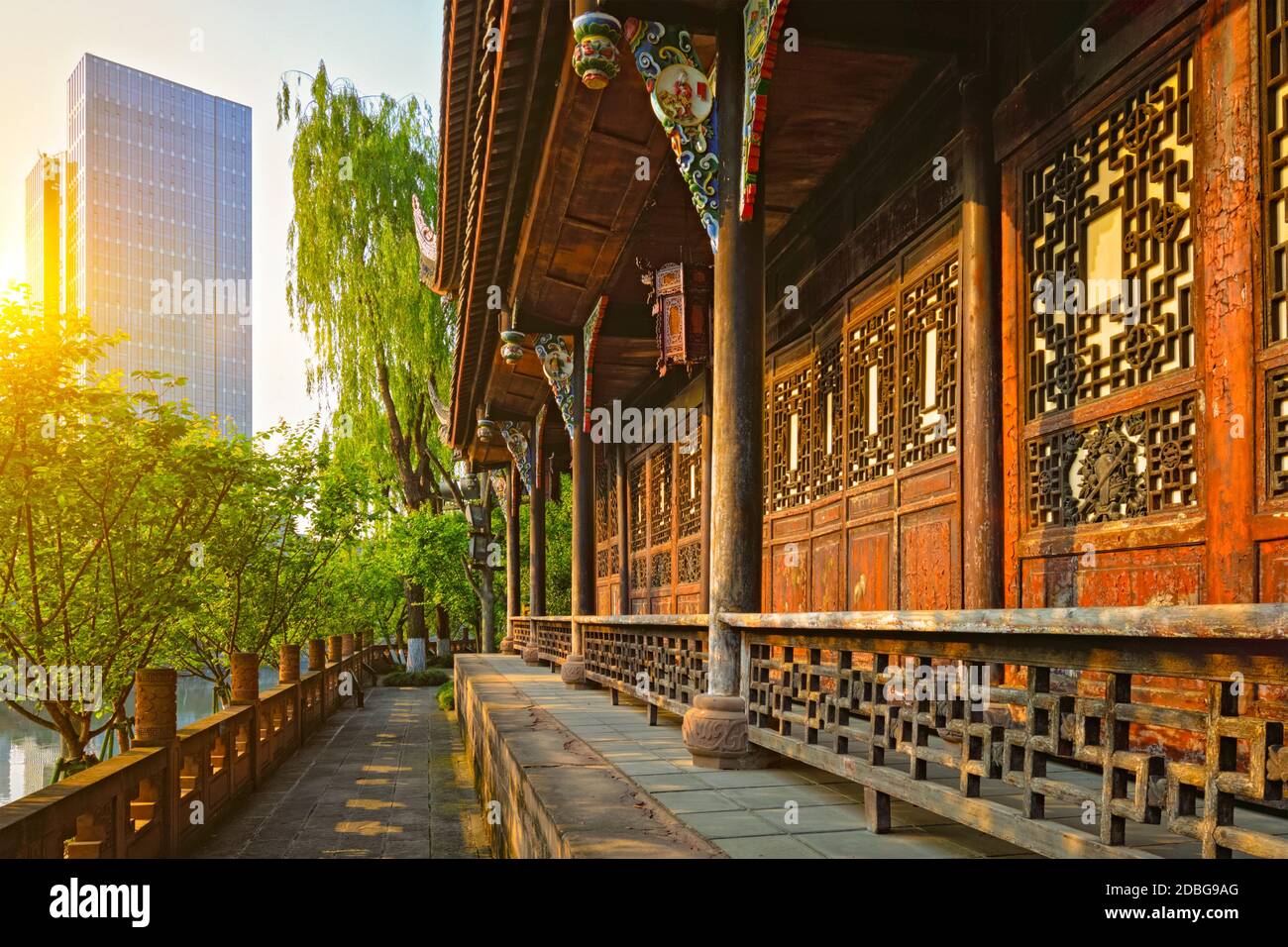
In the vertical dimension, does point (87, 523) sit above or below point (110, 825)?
above

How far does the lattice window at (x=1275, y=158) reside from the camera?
3.39m

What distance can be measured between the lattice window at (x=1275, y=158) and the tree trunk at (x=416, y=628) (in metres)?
23.2

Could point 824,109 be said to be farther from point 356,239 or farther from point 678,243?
point 356,239

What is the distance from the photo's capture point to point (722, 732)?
4.66 metres

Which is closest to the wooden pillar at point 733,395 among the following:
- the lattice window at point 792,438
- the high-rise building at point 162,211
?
the lattice window at point 792,438

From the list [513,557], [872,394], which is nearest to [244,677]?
[872,394]

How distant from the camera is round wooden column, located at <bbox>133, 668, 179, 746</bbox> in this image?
6824mm

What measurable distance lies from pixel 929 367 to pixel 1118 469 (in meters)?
1.78

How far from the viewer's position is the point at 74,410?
7637 mm

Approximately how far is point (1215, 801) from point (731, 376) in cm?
323

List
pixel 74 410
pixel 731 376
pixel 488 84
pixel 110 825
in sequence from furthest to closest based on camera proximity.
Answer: pixel 74 410
pixel 488 84
pixel 110 825
pixel 731 376

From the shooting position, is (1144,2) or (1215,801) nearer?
(1215,801)

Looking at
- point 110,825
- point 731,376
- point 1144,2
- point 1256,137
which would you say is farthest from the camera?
point 110,825
